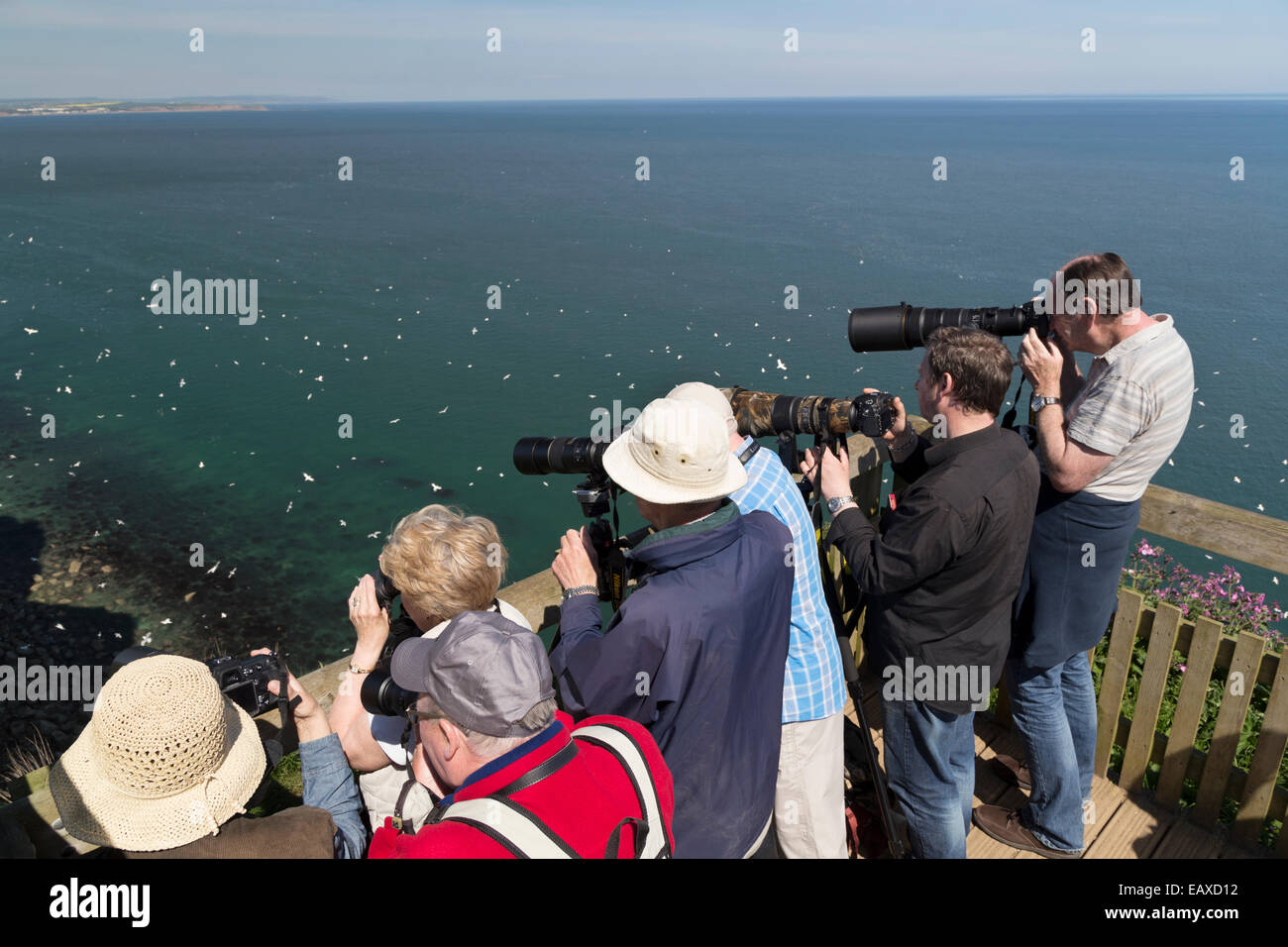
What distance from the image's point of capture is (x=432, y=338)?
78.4ft

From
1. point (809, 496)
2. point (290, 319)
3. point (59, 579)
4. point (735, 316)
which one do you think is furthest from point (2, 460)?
point (809, 496)

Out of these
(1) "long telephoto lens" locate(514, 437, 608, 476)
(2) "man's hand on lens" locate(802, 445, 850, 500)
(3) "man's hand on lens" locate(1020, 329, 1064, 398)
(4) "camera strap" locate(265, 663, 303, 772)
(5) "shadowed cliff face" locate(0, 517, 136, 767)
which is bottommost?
(5) "shadowed cliff face" locate(0, 517, 136, 767)

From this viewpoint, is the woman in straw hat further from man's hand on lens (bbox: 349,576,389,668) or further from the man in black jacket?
the man in black jacket

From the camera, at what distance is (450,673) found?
180 centimetres

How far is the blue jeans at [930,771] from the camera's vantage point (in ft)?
9.62

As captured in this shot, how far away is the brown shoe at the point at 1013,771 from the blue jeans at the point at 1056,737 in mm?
292

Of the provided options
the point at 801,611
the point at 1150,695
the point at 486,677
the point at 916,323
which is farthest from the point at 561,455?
the point at 1150,695

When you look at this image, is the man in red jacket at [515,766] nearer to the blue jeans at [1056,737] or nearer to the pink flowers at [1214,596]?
the blue jeans at [1056,737]

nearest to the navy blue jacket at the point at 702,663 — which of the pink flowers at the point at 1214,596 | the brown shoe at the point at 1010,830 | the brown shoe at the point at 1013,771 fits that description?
the brown shoe at the point at 1010,830

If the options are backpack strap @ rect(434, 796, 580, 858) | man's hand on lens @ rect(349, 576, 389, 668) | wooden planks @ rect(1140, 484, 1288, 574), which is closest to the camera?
backpack strap @ rect(434, 796, 580, 858)

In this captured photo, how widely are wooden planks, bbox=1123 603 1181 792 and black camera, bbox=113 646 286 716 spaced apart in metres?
2.98

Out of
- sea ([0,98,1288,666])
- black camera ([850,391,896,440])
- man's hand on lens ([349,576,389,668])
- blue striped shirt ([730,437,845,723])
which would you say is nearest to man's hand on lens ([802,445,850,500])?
black camera ([850,391,896,440])

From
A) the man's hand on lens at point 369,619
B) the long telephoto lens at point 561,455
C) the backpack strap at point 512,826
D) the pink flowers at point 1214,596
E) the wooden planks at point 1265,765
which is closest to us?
the backpack strap at point 512,826

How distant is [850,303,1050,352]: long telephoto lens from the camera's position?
3379 millimetres
